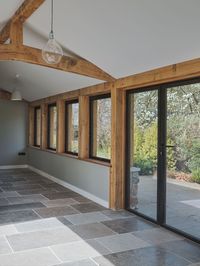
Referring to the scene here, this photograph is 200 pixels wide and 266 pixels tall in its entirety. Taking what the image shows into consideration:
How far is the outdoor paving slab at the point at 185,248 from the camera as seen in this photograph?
3.27 m

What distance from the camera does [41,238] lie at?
377 centimetres

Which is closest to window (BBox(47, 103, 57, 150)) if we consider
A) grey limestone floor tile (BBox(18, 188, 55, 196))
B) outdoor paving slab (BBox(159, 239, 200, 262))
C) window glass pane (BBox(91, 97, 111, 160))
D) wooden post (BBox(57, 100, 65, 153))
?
wooden post (BBox(57, 100, 65, 153))

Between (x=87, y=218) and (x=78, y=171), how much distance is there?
1787 mm

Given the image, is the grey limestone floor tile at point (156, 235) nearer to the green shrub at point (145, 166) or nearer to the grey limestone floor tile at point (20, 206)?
the green shrub at point (145, 166)

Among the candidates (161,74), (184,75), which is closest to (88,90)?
(161,74)

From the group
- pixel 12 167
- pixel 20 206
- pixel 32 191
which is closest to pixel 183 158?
pixel 20 206

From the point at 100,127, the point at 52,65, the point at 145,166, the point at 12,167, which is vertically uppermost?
the point at 52,65

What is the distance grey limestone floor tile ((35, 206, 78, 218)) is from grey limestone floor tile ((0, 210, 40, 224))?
11 cm

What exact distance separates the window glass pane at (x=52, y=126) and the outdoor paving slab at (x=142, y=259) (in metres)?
5.01

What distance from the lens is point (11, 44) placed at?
4414mm

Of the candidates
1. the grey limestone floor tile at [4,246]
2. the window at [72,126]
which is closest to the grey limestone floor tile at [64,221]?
the grey limestone floor tile at [4,246]

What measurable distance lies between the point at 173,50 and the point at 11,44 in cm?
227

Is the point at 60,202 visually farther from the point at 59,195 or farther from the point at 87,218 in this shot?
the point at 87,218

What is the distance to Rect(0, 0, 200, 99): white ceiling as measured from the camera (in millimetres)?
3066
